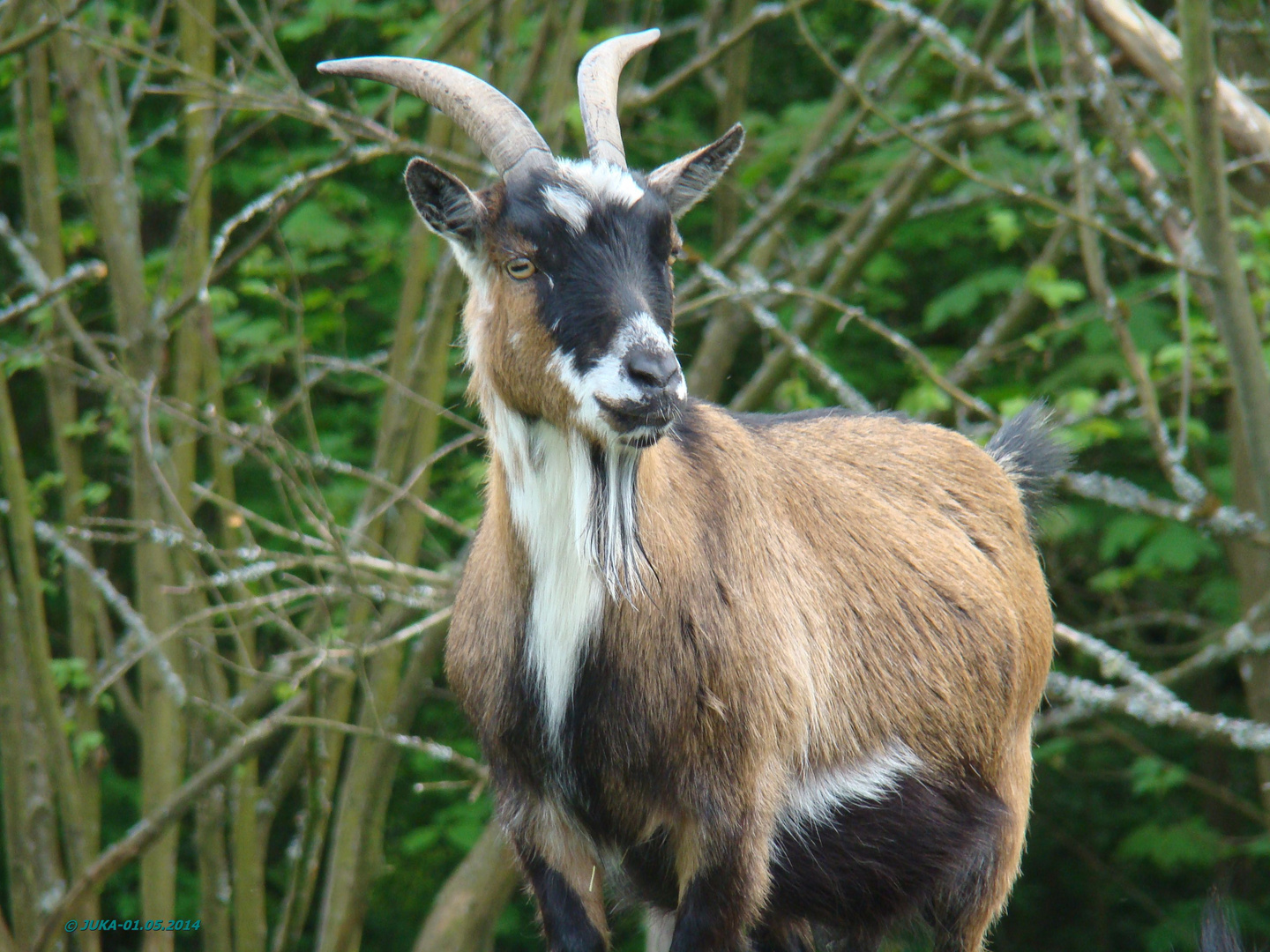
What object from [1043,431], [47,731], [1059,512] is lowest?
[47,731]

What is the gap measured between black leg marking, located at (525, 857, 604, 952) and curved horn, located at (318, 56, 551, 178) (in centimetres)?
193

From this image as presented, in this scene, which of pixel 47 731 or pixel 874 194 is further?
pixel 874 194

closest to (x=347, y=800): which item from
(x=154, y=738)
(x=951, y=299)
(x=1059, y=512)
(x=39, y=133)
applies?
(x=154, y=738)

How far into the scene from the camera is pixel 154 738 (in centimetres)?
679

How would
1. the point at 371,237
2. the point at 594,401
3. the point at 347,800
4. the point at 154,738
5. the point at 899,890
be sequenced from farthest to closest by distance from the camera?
the point at 371,237 → the point at 154,738 → the point at 347,800 → the point at 899,890 → the point at 594,401

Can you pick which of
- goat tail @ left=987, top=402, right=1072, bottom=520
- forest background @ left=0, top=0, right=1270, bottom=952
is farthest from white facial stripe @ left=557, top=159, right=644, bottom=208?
goat tail @ left=987, top=402, right=1072, bottom=520

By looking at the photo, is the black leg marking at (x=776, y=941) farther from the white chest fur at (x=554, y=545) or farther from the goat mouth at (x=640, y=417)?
the goat mouth at (x=640, y=417)

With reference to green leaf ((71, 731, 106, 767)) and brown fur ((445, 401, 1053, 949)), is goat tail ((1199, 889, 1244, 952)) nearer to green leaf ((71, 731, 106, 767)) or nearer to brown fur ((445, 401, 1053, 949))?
brown fur ((445, 401, 1053, 949))

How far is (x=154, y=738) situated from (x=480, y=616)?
3798mm

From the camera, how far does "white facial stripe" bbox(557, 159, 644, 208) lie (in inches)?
134

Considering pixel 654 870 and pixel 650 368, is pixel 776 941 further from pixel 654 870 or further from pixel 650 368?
pixel 650 368

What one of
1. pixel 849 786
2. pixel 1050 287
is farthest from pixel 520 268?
pixel 1050 287

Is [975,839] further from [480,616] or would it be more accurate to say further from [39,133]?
[39,133]

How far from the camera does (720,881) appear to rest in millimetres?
3449
